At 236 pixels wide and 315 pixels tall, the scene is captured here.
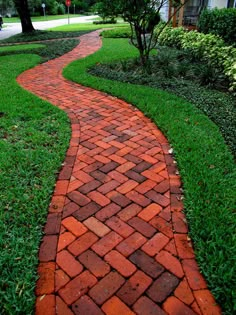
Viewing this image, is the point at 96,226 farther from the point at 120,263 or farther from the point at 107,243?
the point at 120,263

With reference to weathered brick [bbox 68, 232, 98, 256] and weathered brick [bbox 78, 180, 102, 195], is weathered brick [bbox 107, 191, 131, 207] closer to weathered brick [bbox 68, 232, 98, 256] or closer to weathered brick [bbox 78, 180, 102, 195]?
weathered brick [bbox 78, 180, 102, 195]

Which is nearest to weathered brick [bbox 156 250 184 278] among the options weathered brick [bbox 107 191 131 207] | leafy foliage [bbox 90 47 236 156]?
weathered brick [bbox 107 191 131 207]

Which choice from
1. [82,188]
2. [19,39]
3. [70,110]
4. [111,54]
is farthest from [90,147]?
[19,39]

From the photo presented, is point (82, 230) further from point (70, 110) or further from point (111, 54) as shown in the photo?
point (111, 54)

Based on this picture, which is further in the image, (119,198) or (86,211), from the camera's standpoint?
(119,198)

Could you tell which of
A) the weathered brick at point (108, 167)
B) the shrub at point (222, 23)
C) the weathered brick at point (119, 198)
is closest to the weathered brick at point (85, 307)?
the weathered brick at point (119, 198)

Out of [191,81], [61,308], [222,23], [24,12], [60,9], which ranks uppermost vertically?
[60,9]

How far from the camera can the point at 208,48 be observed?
783 centimetres

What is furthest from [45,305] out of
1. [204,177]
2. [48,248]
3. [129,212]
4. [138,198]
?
[204,177]

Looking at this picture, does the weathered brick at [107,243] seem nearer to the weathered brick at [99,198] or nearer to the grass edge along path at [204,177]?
the weathered brick at [99,198]

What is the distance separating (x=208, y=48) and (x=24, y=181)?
6.71 m

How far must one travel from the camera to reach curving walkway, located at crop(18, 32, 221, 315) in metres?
1.83

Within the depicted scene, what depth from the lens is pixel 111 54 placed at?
9203mm

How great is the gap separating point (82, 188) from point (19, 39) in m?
13.5
